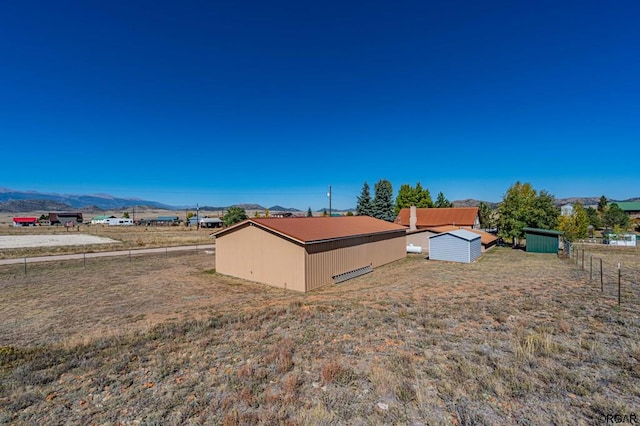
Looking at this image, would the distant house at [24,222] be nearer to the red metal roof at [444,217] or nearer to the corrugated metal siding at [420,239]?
the red metal roof at [444,217]

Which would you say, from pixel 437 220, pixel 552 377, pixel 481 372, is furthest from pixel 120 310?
pixel 437 220

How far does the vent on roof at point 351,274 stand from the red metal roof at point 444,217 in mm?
21571

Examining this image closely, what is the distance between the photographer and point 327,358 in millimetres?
6797

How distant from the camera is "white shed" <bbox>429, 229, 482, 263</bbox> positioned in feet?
78.4

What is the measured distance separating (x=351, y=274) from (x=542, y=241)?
22045 millimetres

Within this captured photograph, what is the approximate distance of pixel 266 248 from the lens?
17.1 m

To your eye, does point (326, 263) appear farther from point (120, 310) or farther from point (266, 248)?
point (120, 310)

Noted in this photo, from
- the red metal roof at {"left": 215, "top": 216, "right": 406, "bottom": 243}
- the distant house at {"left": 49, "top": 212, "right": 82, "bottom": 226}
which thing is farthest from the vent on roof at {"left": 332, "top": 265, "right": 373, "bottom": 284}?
the distant house at {"left": 49, "top": 212, "right": 82, "bottom": 226}

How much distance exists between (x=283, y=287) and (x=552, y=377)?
40.5ft

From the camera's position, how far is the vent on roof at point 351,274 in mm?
17744

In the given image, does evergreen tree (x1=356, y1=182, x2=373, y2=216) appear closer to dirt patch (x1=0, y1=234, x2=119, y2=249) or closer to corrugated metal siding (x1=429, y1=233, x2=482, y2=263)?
corrugated metal siding (x1=429, y1=233, x2=482, y2=263)

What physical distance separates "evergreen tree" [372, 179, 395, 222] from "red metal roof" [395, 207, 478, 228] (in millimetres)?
7946

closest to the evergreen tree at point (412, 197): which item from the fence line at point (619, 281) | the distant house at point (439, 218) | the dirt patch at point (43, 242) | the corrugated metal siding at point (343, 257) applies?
the distant house at point (439, 218)

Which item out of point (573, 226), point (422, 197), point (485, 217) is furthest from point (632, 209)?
point (573, 226)
